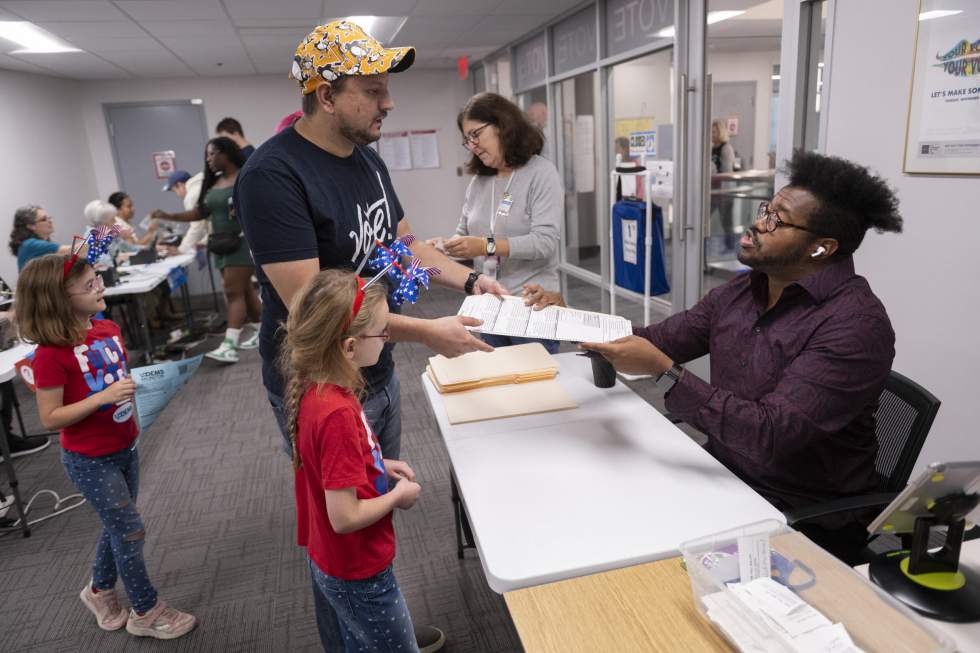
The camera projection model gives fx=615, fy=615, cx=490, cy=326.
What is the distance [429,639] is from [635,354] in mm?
1129

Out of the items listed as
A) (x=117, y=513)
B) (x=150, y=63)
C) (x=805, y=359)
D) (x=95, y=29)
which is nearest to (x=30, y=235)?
(x=95, y=29)

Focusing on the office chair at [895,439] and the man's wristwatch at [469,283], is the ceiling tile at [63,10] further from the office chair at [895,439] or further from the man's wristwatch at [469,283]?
the office chair at [895,439]

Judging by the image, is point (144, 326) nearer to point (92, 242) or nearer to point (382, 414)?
point (92, 242)

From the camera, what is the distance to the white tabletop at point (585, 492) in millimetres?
1035

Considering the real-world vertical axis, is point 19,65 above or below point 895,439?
above

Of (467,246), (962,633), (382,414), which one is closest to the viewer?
(962,633)

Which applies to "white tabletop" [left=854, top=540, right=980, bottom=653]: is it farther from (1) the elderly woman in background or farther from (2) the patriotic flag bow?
(1) the elderly woman in background

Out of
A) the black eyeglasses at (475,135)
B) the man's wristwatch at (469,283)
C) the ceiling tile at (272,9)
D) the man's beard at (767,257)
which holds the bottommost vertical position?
the man's wristwatch at (469,283)

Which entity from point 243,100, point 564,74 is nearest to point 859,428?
point 564,74

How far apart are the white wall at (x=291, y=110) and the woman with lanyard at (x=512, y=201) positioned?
5571mm

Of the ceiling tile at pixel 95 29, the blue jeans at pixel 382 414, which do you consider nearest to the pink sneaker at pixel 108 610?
the blue jeans at pixel 382 414

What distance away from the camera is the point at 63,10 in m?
3.84

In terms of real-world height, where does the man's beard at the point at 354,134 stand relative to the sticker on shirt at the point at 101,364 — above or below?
above

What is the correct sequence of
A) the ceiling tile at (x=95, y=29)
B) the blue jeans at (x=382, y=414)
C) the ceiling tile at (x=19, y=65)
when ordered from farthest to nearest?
1. the ceiling tile at (x=19, y=65)
2. the ceiling tile at (x=95, y=29)
3. the blue jeans at (x=382, y=414)
